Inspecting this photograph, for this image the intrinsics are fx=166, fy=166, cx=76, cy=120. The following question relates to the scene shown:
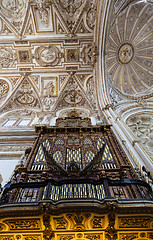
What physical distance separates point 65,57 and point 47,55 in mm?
1986

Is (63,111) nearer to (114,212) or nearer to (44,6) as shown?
(44,6)

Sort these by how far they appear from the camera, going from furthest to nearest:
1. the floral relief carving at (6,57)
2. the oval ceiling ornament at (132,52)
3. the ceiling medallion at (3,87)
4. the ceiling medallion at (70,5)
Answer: the floral relief carving at (6,57), the ceiling medallion at (3,87), the ceiling medallion at (70,5), the oval ceiling ornament at (132,52)

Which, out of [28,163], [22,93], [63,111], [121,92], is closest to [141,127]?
[121,92]

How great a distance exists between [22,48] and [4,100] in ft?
19.7

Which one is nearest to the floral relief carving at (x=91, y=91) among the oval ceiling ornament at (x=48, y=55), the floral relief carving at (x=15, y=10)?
the oval ceiling ornament at (x=48, y=55)

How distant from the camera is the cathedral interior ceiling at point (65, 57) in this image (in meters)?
16.2

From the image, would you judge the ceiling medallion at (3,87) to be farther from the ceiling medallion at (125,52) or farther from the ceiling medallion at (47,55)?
the ceiling medallion at (125,52)

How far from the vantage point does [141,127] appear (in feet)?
38.7

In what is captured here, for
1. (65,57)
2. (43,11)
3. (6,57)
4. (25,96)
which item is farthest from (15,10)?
(25,96)

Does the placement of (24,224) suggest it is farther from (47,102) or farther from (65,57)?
(65,57)

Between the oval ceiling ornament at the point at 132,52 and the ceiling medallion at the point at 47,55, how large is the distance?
18.7 feet

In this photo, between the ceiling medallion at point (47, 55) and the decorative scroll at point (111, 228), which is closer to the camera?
the decorative scroll at point (111, 228)

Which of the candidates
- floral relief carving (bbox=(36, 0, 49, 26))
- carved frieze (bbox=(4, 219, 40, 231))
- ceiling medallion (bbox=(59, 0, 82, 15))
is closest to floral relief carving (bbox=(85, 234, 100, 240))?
carved frieze (bbox=(4, 219, 40, 231))

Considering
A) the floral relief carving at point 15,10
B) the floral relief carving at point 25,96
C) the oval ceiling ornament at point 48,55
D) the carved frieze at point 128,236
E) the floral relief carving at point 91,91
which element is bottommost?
the carved frieze at point 128,236
